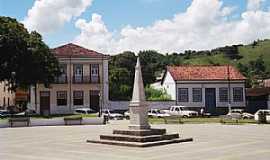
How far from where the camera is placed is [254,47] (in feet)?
464

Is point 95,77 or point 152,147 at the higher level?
point 95,77

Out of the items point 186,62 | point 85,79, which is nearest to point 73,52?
point 85,79

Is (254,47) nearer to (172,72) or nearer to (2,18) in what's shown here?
(172,72)

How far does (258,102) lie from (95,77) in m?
22.4

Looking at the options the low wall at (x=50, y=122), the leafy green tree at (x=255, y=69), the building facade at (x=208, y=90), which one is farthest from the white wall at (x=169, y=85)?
the leafy green tree at (x=255, y=69)

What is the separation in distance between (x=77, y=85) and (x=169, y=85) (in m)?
12.7

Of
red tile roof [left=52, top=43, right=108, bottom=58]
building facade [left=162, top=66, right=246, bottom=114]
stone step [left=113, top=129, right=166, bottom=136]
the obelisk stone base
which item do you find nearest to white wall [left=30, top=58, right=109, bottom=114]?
red tile roof [left=52, top=43, right=108, bottom=58]

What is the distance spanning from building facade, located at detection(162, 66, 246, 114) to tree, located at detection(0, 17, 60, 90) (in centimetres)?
1952

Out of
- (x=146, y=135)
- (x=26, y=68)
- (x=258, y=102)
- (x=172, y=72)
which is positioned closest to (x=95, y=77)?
(x=172, y=72)

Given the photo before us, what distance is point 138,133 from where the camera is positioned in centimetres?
2033

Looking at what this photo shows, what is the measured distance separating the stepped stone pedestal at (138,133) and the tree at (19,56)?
85.4ft

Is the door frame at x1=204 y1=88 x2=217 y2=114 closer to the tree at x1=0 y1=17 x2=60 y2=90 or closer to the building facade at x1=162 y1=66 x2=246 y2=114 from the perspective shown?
the building facade at x1=162 y1=66 x2=246 y2=114

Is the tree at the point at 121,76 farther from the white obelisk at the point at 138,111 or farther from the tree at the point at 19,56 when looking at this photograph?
the white obelisk at the point at 138,111

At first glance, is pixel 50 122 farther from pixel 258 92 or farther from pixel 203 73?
pixel 258 92
